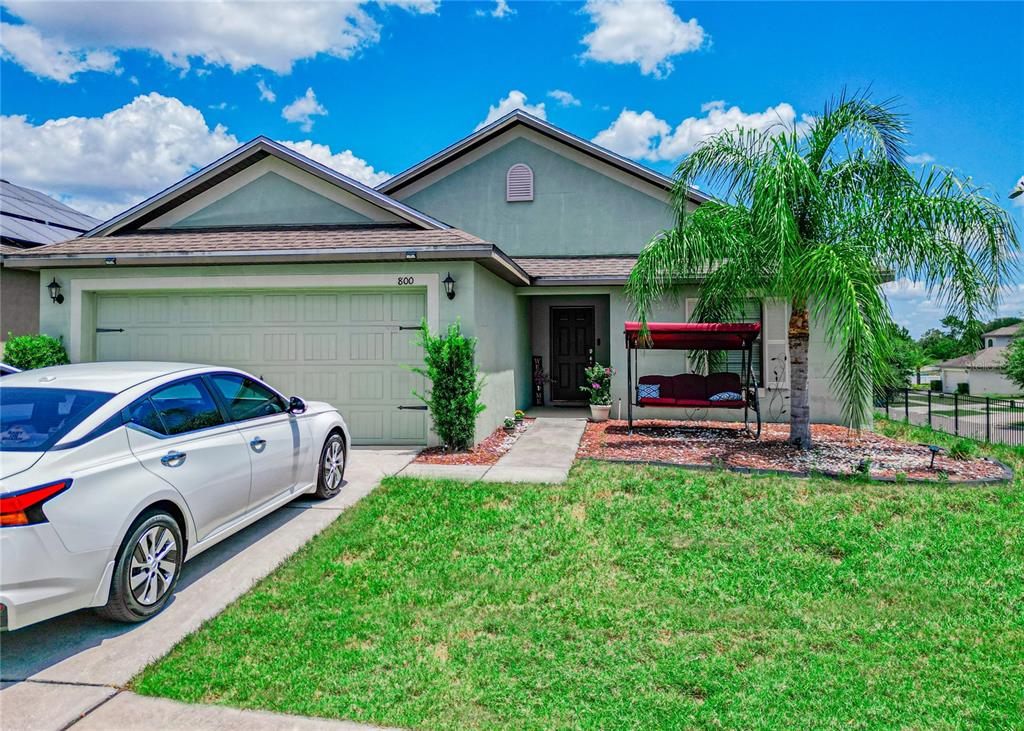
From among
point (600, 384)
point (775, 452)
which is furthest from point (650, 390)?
point (775, 452)

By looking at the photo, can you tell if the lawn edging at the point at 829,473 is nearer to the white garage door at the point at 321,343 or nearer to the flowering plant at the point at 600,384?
the white garage door at the point at 321,343

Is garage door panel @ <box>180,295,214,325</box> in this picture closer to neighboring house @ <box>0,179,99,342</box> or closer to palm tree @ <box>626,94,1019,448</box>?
neighboring house @ <box>0,179,99,342</box>

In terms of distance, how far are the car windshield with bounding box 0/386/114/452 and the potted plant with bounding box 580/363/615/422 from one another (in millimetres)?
Answer: 8947

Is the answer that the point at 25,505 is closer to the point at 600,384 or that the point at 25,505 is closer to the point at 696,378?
the point at 696,378

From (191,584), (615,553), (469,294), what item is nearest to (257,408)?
(191,584)

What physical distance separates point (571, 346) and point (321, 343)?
6624 millimetres

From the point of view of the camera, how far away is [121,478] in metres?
3.55

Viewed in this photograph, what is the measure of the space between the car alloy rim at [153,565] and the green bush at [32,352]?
6766mm

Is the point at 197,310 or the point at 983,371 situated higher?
the point at 197,310

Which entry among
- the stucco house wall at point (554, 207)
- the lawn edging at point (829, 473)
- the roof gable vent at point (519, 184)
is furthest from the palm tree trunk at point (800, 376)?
the roof gable vent at point (519, 184)

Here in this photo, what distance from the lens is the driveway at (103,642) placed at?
9.75ft

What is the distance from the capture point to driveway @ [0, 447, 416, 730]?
117 inches

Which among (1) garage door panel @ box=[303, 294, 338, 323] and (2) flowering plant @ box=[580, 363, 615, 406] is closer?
(1) garage door panel @ box=[303, 294, 338, 323]

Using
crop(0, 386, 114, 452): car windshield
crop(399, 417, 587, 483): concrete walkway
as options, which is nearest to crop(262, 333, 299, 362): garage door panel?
crop(399, 417, 587, 483): concrete walkway
